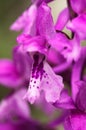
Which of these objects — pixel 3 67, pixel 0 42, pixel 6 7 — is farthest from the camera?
pixel 6 7

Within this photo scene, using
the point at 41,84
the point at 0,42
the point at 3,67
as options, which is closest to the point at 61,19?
the point at 41,84

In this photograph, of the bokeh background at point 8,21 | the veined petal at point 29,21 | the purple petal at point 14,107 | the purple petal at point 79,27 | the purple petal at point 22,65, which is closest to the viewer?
the purple petal at point 79,27

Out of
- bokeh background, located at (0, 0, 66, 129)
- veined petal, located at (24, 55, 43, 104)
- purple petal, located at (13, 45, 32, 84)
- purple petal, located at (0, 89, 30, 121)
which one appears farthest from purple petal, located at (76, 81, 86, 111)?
bokeh background, located at (0, 0, 66, 129)

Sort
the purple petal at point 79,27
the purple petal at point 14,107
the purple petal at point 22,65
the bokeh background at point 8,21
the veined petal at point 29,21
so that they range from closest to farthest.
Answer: the purple petal at point 79,27
the veined petal at point 29,21
the purple petal at point 22,65
the purple petal at point 14,107
the bokeh background at point 8,21

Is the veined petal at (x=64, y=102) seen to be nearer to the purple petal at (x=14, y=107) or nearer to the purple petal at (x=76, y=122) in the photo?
the purple petal at (x=76, y=122)

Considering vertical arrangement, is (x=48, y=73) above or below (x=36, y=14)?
below

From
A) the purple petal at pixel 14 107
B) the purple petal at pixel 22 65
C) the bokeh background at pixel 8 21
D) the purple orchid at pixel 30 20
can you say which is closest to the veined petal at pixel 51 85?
the purple orchid at pixel 30 20

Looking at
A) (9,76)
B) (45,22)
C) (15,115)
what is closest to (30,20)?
(45,22)

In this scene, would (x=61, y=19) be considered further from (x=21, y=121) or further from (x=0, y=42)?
(x=0, y=42)

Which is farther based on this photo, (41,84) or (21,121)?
(21,121)
